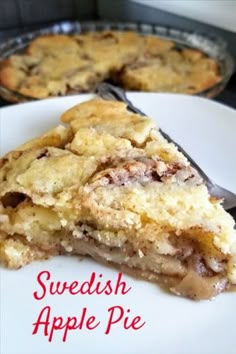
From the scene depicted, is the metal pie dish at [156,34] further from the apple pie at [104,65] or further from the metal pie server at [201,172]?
the metal pie server at [201,172]

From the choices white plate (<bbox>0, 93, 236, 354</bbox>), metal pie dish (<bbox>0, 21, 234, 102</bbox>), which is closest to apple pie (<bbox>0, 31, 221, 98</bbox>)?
metal pie dish (<bbox>0, 21, 234, 102</bbox>)

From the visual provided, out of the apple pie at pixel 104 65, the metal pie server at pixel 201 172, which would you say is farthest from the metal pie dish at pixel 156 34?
the metal pie server at pixel 201 172

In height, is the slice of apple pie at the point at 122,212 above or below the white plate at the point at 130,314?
above

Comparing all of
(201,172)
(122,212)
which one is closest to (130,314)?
(122,212)

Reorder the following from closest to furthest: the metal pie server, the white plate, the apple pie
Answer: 1. the white plate
2. the metal pie server
3. the apple pie

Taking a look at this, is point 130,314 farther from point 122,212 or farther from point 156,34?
point 156,34

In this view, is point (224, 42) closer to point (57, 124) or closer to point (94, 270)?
point (57, 124)

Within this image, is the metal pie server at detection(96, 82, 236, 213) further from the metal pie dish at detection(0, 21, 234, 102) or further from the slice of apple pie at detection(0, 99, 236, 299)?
the metal pie dish at detection(0, 21, 234, 102)
